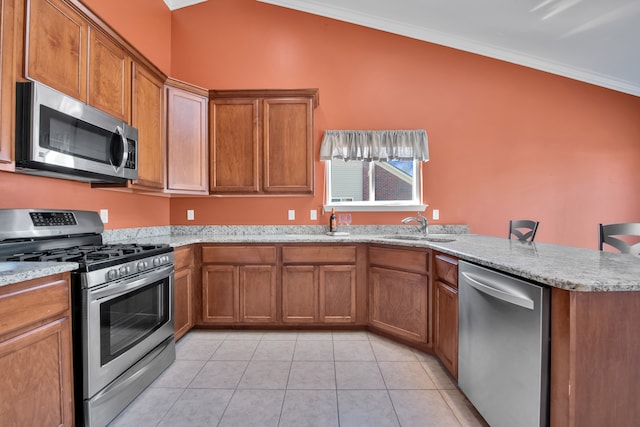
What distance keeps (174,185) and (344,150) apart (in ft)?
6.03

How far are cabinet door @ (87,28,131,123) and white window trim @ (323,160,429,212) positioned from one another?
2001mm

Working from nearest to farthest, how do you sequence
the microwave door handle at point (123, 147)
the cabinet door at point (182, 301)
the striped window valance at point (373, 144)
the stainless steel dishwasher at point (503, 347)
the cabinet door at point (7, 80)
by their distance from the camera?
the stainless steel dishwasher at point (503, 347)
the cabinet door at point (7, 80)
the microwave door handle at point (123, 147)
the cabinet door at point (182, 301)
the striped window valance at point (373, 144)

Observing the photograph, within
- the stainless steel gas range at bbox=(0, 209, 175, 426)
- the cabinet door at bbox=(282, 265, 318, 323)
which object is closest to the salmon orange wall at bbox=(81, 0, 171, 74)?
the stainless steel gas range at bbox=(0, 209, 175, 426)

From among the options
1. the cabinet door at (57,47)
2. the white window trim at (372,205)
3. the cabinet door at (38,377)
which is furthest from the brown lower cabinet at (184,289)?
the white window trim at (372,205)

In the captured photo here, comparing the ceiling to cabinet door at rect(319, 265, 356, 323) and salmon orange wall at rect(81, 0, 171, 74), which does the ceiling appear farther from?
cabinet door at rect(319, 265, 356, 323)

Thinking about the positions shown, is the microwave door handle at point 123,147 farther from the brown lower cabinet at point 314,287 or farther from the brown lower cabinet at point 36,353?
the brown lower cabinet at point 314,287

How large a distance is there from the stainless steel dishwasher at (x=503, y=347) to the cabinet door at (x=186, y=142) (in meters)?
2.58

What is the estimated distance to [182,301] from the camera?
2555mm

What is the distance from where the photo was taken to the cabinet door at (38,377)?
1.14 m

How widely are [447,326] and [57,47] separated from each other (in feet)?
10.0

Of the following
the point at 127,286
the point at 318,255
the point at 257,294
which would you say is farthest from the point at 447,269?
the point at 127,286

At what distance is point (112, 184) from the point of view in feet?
7.61

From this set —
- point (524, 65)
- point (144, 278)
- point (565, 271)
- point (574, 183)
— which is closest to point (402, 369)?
point (565, 271)

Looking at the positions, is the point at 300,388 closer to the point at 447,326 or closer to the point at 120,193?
the point at 447,326
